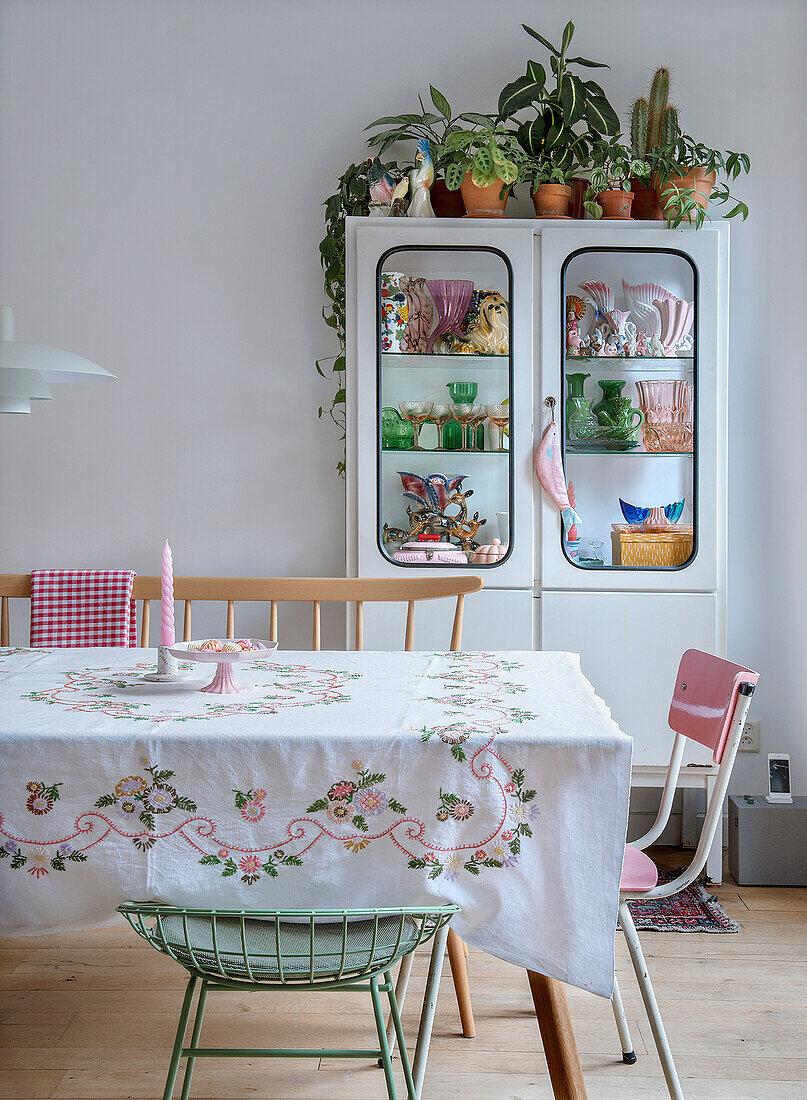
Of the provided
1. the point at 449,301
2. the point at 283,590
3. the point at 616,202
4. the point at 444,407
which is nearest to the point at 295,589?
the point at 283,590

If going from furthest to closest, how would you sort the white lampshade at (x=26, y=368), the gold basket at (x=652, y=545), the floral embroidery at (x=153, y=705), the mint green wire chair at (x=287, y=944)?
the gold basket at (x=652, y=545)
the white lampshade at (x=26, y=368)
the floral embroidery at (x=153, y=705)
the mint green wire chair at (x=287, y=944)

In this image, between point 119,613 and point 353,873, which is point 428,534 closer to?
point 119,613

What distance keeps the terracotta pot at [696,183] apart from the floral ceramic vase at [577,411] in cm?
54

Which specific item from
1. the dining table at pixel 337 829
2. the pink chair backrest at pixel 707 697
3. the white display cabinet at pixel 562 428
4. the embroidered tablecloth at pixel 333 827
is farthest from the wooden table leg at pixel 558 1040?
the white display cabinet at pixel 562 428

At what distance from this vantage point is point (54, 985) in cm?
206

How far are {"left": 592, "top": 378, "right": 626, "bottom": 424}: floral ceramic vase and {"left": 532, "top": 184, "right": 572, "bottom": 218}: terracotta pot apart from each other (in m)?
0.49

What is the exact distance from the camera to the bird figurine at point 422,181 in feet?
8.89

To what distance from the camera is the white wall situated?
9.77 ft

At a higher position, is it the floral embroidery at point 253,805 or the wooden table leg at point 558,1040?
the floral embroidery at point 253,805

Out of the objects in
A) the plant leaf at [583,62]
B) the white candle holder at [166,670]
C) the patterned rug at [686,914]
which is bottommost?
the patterned rug at [686,914]

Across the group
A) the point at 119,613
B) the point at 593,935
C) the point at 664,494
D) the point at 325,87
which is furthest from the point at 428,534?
the point at 593,935

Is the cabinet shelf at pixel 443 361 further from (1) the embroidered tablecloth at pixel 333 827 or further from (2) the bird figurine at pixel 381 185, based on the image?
(1) the embroidered tablecloth at pixel 333 827

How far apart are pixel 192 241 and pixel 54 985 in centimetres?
215

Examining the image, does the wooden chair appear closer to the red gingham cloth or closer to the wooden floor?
the red gingham cloth
